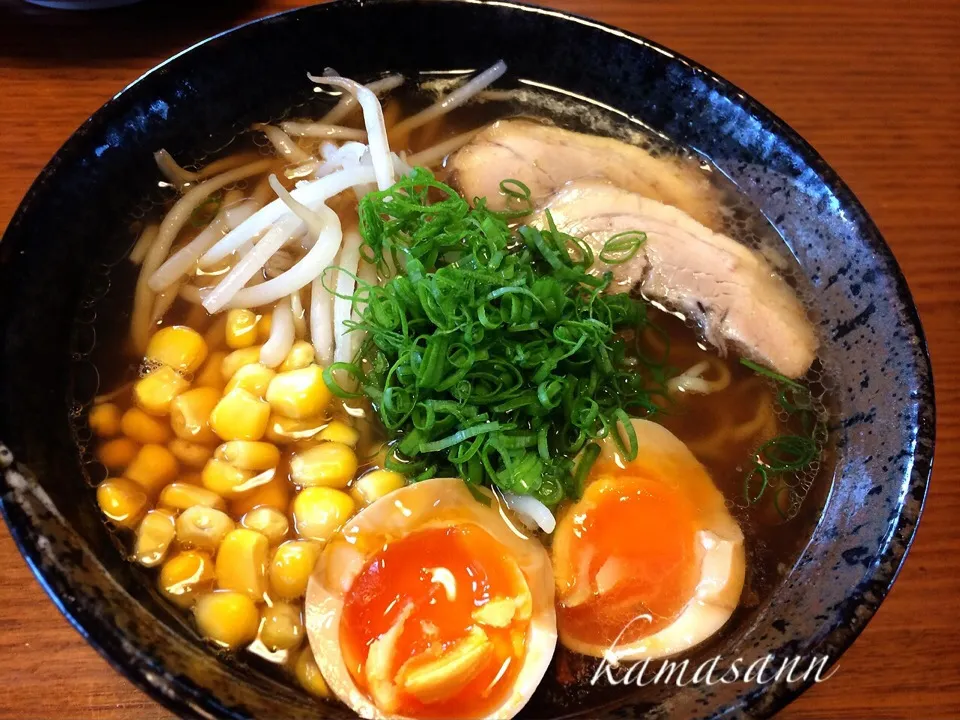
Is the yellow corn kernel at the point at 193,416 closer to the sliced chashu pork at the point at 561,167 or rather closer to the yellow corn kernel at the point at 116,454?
the yellow corn kernel at the point at 116,454

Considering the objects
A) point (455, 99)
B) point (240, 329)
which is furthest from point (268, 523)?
point (455, 99)

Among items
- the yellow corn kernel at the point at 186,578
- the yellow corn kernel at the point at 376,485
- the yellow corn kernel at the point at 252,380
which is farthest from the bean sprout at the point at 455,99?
the yellow corn kernel at the point at 186,578

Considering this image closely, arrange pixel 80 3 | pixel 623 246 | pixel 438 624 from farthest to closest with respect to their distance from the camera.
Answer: pixel 80 3, pixel 623 246, pixel 438 624

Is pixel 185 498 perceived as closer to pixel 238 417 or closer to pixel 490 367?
pixel 238 417

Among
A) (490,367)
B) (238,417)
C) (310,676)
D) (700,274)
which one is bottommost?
(310,676)

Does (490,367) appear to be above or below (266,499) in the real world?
above

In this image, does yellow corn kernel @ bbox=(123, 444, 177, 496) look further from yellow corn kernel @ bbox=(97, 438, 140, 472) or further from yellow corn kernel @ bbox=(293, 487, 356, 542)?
yellow corn kernel @ bbox=(293, 487, 356, 542)

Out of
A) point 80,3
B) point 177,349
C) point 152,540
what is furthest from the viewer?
point 80,3

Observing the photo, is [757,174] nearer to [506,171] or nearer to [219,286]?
[506,171]
